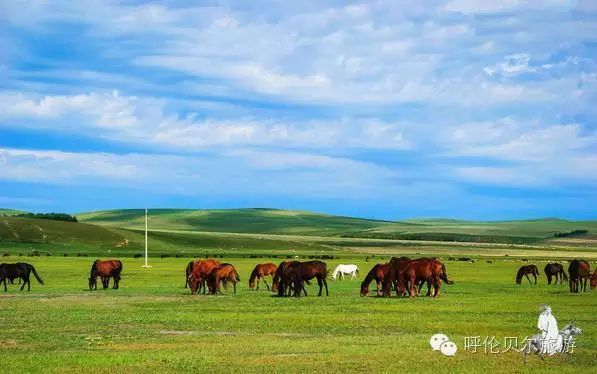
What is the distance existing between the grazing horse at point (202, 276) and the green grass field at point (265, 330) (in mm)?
1321

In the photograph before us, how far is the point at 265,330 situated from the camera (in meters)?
25.5

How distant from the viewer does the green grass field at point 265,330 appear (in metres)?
18.9

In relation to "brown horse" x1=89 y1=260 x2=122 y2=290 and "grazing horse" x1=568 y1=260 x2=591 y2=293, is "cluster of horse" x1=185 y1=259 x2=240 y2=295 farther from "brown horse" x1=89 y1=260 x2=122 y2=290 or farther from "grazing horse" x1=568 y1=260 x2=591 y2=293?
"grazing horse" x1=568 y1=260 x2=591 y2=293

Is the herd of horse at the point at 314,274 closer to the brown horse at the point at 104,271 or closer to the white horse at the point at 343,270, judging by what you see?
the brown horse at the point at 104,271

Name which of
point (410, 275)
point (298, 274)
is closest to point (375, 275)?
point (410, 275)

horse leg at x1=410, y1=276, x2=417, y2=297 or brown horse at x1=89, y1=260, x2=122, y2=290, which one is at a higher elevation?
Result: brown horse at x1=89, y1=260, x2=122, y2=290

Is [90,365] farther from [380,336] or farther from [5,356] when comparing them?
[380,336]

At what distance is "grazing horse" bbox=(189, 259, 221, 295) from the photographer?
4172 centimetres

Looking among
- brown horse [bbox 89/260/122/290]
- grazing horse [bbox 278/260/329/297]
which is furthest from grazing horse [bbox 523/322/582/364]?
brown horse [bbox 89/260/122/290]

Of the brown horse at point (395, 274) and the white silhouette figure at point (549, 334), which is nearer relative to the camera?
the white silhouette figure at point (549, 334)

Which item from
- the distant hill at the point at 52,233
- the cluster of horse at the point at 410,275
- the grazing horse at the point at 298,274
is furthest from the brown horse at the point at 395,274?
the distant hill at the point at 52,233

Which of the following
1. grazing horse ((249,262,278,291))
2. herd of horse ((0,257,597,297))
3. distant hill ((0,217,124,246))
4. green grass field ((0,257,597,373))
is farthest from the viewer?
distant hill ((0,217,124,246))

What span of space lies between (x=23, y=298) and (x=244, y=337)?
17379 mm

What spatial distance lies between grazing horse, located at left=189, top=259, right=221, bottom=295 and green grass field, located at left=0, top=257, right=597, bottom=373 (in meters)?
1.32
